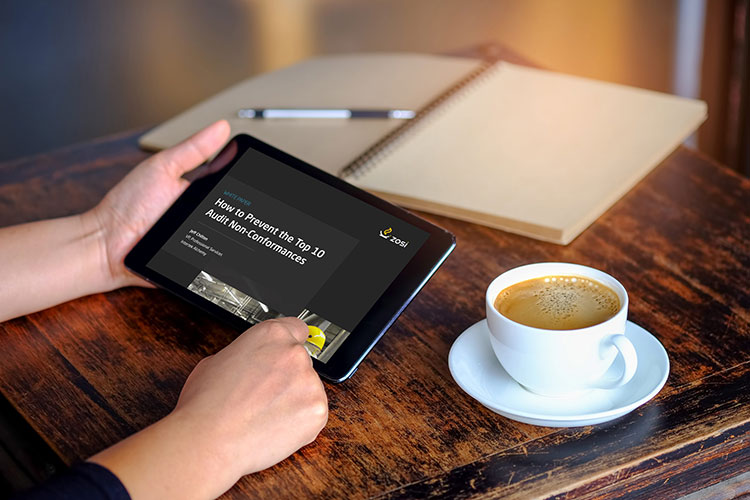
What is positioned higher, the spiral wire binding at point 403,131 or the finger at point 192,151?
the finger at point 192,151

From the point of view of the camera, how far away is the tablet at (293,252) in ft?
2.64

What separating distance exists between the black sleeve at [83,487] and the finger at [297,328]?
20 cm

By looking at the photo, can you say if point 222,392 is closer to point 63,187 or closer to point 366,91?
point 63,187

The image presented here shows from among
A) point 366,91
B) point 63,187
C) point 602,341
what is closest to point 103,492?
point 602,341

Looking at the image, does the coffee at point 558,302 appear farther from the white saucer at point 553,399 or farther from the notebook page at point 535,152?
the notebook page at point 535,152

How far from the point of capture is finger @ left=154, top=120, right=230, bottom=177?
1.01 meters

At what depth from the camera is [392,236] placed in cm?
85

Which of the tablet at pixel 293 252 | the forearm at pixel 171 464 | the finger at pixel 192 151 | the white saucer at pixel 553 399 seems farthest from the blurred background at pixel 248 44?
the forearm at pixel 171 464

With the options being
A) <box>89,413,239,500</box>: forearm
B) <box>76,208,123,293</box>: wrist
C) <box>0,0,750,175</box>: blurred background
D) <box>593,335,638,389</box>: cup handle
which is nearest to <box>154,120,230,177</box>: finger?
<box>76,208,123,293</box>: wrist

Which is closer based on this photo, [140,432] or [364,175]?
[140,432]

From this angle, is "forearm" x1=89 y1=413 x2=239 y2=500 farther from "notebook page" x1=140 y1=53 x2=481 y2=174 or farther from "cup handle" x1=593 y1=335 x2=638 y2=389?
"notebook page" x1=140 y1=53 x2=481 y2=174

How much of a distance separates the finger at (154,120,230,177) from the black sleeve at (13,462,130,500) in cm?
44

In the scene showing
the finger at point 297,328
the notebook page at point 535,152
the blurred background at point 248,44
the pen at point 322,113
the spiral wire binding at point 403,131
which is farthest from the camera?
the blurred background at point 248,44

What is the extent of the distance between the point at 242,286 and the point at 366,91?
64 cm
